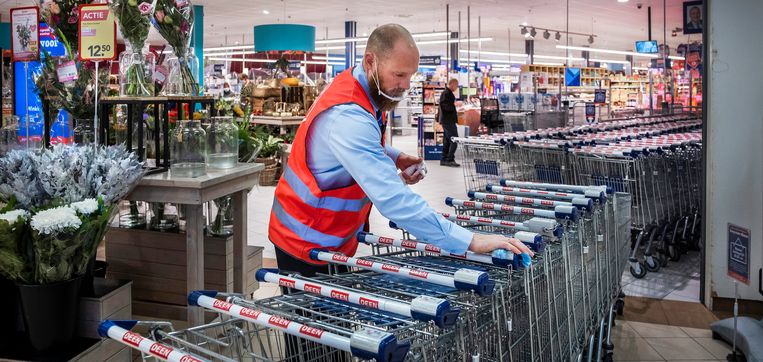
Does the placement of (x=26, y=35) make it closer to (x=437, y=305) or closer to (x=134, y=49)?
(x=134, y=49)

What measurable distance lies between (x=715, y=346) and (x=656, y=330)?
1.18 feet

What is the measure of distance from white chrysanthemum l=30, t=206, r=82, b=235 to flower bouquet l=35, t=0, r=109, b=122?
46.7 inches

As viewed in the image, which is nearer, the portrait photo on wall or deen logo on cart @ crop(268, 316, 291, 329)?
deen logo on cart @ crop(268, 316, 291, 329)

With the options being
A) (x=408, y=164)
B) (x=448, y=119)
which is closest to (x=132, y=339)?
(x=408, y=164)

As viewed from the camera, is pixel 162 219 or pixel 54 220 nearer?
pixel 54 220

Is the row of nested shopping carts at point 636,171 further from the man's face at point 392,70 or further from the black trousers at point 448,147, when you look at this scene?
the black trousers at point 448,147

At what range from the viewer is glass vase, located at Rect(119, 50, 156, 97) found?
3537 mm

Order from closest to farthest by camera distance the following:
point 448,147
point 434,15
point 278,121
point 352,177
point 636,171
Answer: point 352,177, point 636,171, point 278,121, point 448,147, point 434,15

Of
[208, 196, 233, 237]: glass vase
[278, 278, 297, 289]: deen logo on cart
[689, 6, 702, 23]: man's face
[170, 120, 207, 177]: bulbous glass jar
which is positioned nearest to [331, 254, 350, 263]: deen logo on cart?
[278, 278, 297, 289]: deen logo on cart

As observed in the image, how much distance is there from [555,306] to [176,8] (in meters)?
2.39

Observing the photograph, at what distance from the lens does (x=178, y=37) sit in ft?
12.0

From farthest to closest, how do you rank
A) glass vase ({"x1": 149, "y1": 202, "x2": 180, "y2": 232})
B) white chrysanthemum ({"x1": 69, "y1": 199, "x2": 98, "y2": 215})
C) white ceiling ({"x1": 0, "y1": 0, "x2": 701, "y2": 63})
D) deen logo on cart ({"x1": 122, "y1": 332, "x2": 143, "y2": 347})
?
white ceiling ({"x1": 0, "y1": 0, "x2": 701, "y2": 63}) → glass vase ({"x1": 149, "y1": 202, "x2": 180, "y2": 232}) → white chrysanthemum ({"x1": 69, "y1": 199, "x2": 98, "y2": 215}) → deen logo on cart ({"x1": 122, "y1": 332, "x2": 143, "y2": 347})

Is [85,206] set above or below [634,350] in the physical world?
above

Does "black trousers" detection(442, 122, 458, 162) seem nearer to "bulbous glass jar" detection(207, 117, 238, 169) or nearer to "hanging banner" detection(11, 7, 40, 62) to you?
"hanging banner" detection(11, 7, 40, 62)
